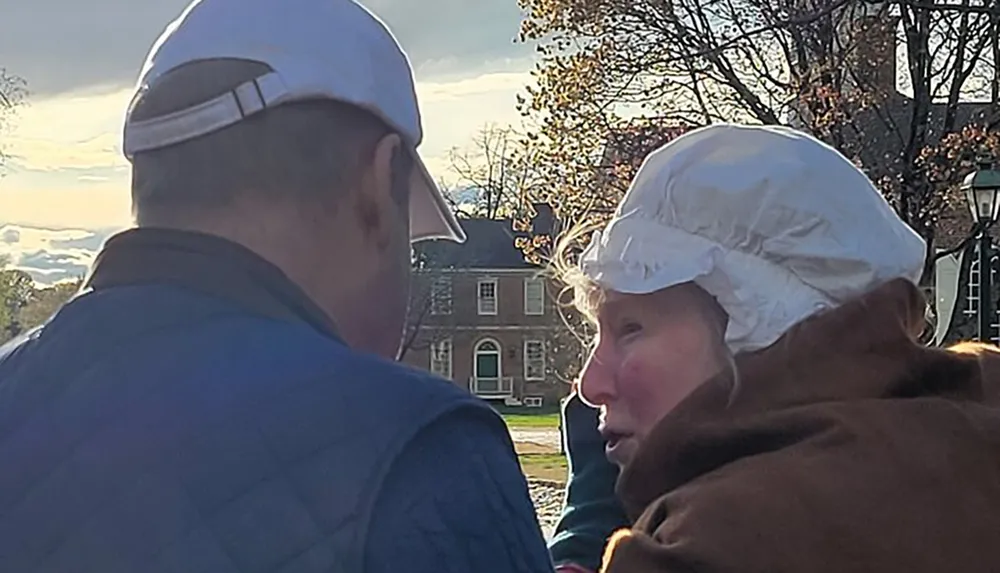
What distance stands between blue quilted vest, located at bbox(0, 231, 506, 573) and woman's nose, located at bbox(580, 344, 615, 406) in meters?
0.69

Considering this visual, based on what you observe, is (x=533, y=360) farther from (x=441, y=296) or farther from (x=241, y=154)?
(x=241, y=154)

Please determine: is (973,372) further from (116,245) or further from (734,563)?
(116,245)

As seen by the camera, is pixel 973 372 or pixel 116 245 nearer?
pixel 116 245

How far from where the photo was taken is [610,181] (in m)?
17.0

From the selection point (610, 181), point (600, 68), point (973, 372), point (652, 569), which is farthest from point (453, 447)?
point (600, 68)

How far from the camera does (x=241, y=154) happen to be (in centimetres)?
161

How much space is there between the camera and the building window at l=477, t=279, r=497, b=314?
199ft

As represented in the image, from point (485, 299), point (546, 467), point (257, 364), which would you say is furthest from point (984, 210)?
point (485, 299)

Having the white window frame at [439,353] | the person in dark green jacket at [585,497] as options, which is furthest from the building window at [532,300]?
the person in dark green jacket at [585,497]

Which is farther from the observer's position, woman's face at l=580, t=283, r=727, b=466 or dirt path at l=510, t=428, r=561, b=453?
dirt path at l=510, t=428, r=561, b=453

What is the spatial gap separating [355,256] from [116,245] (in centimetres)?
28

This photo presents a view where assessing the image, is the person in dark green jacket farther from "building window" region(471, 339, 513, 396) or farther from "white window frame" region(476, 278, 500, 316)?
"white window frame" region(476, 278, 500, 316)

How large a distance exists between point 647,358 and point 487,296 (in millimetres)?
59004

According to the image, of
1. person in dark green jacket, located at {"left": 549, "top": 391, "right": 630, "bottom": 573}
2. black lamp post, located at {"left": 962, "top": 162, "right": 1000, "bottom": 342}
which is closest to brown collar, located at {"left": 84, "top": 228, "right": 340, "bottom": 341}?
person in dark green jacket, located at {"left": 549, "top": 391, "right": 630, "bottom": 573}
